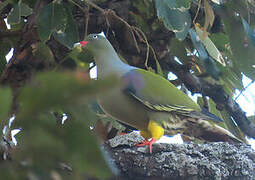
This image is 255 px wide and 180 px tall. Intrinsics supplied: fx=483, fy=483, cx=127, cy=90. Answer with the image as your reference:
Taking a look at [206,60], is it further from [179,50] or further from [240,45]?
[179,50]

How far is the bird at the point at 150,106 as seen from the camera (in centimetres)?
168

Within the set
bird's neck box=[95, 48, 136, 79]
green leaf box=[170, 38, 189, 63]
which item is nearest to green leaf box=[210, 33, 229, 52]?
green leaf box=[170, 38, 189, 63]

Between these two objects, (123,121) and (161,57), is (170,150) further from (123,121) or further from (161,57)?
(161,57)

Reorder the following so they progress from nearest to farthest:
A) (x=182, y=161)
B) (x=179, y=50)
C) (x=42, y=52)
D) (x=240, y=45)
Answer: (x=182, y=161) → (x=42, y=52) → (x=240, y=45) → (x=179, y=50)

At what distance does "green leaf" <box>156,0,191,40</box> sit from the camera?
1607 millimetres

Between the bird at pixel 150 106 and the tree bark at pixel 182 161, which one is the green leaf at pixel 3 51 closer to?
the bird at pixel 150 106

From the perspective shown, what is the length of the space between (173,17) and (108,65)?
13.0 inches

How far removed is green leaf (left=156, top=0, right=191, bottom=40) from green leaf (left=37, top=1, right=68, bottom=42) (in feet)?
1.09

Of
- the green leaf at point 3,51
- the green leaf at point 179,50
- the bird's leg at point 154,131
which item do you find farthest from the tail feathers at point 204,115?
the green leaf at point 3,51

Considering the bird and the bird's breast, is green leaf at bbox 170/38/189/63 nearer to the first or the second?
the bird

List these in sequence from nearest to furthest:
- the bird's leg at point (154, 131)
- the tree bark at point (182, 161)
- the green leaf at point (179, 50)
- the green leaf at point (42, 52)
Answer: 1. the tree bark at point (182, 161)
2. the green leaf at point (42, 52)
3. the bird's leg at point (154, 131)
4. the green leaf at point (179, 50)

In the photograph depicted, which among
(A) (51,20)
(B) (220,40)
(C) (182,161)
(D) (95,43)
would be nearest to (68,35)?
(A) (51,20)

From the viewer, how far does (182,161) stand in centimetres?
149

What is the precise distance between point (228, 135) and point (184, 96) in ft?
0.73
